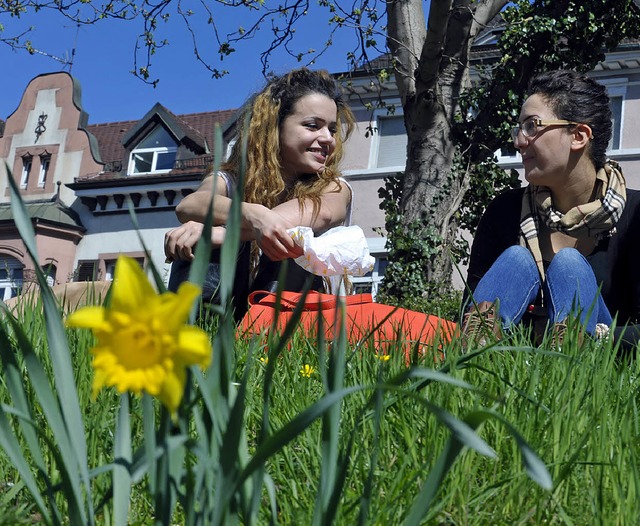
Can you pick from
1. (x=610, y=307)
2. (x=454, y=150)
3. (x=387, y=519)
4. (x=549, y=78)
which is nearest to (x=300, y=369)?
(x=387, y=519)

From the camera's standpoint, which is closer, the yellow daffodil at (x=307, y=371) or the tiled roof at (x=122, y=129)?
the yellow daffodil at (x=307, y=371)

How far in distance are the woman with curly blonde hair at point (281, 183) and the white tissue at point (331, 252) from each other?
0.04 meters

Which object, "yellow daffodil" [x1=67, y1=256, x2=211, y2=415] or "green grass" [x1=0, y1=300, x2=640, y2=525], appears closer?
"yellow daffodil" [x1=67, y1=256, x2=211, y2=415]

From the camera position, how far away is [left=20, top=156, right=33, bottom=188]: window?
29.3 m

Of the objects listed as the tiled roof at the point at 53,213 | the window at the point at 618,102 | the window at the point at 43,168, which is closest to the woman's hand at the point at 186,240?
the window at the point at 618,102

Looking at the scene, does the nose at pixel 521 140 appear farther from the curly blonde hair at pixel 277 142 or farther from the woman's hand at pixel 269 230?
the woman's hand at pixel 269 230

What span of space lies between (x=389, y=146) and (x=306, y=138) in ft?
56.2

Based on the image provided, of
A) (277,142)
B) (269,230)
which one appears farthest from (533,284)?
(277,142)

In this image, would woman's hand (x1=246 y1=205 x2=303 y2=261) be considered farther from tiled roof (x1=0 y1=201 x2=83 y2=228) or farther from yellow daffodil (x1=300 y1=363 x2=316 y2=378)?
tiled roof (x1=0 y1=201 x2=83 y2=228)

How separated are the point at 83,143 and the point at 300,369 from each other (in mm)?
27923

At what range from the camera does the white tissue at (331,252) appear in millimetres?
2861

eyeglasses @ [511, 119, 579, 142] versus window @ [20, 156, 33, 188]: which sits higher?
window @ [20, 156, 33, 188]

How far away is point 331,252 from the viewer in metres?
2.88

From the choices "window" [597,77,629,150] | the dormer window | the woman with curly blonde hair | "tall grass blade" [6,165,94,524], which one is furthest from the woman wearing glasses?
the dormer window
